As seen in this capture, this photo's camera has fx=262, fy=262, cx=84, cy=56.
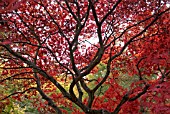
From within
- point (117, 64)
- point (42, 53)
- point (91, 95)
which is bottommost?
point (91, 95)

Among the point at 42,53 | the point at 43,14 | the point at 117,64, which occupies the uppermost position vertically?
the point at 43,14

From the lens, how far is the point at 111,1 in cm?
593

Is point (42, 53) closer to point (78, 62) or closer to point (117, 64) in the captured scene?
point (78, 62)

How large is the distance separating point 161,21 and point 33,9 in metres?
2.88

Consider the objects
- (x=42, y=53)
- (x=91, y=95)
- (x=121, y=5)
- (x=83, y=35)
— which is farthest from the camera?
(x=83, y=35)

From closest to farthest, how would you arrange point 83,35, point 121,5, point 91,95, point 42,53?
point 91,95 < point 121,5 < point 42,53 < point 83,35

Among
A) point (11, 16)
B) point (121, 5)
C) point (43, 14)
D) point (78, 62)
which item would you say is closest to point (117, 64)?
point (78, 62)

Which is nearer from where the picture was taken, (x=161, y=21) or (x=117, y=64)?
(x=161, y=21)

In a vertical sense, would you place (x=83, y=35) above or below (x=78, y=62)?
above

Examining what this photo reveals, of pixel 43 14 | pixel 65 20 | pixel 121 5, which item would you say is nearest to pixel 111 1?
pixel 121 5

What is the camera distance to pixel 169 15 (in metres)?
5.86

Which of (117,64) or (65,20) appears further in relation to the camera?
(117,64)

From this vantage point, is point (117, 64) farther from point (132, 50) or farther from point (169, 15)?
point (169, 15)

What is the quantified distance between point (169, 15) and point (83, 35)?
7.71 feet
